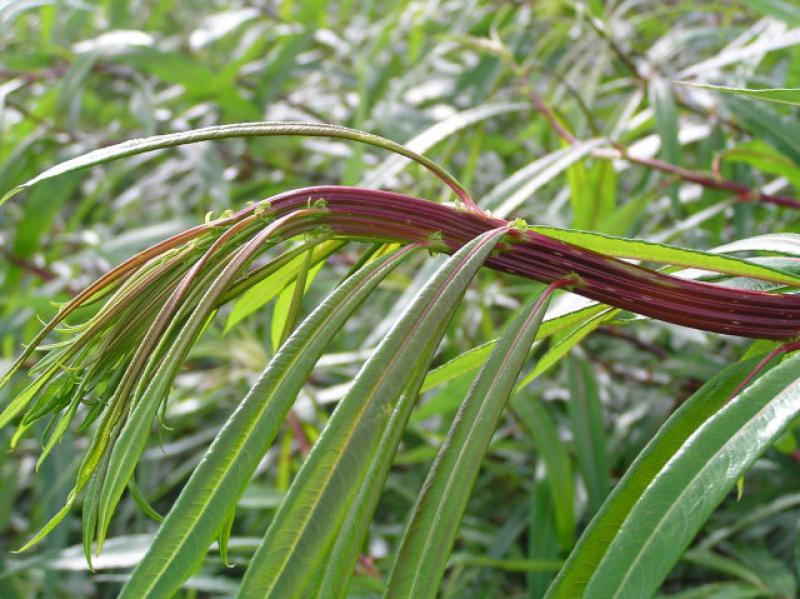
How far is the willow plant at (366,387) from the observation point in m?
0.34

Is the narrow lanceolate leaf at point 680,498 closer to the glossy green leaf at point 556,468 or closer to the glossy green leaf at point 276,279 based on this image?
the glossy green leaf at point 276,279

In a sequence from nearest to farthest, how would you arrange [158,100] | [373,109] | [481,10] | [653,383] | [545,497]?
[545,497], [653,383], [373,109], [481,10], [158,100]

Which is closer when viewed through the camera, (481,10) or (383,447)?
(383,447)

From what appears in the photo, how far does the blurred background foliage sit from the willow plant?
40 centimetres

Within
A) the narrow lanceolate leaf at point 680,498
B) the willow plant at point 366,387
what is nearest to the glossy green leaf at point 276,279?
the willow plant at point 366,387

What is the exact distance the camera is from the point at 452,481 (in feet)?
1.19

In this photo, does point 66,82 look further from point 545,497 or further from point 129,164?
point 545,497

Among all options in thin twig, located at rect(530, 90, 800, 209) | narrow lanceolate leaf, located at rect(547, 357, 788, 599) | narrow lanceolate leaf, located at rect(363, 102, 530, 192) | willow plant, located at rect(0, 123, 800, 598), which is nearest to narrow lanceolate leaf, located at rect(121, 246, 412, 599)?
willow plant, located at rect(0, 123, 800, 598)

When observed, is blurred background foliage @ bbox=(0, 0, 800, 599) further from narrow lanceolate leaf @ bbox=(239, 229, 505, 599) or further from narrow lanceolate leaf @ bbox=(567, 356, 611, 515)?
narrow lanceolate leaf @ bbox=(239, 229, 505, 599)

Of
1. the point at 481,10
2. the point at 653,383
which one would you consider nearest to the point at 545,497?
the point at 653,383

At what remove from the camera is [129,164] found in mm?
1488

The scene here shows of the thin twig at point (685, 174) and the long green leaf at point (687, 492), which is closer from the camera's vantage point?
the long green leaf at point (687, 492)

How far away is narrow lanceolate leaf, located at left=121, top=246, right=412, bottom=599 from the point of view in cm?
34

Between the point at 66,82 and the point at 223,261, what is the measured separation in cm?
99
